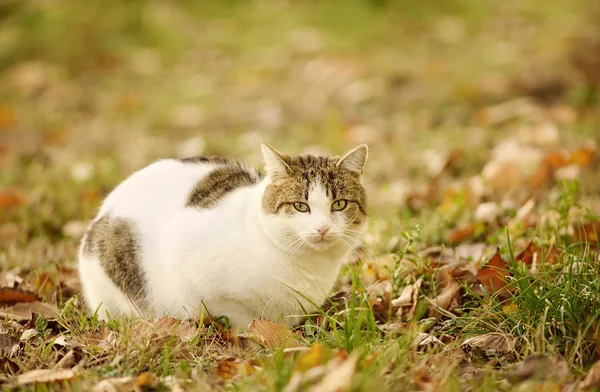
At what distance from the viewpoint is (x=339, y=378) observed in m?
1.75

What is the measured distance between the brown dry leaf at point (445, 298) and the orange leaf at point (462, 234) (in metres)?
0.65

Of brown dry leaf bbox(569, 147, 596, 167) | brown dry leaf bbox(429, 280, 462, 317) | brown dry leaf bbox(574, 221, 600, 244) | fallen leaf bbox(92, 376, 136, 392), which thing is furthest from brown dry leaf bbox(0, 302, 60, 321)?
brown dry leaf bbox(569, 147, 596, 167)

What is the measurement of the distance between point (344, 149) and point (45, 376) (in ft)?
9.92

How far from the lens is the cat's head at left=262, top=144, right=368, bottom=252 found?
2441 mm

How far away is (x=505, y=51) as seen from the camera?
22.6 feet

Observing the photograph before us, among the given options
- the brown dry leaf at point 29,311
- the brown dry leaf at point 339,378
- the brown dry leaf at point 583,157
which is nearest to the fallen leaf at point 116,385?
the brown dry leaf at point 339,378

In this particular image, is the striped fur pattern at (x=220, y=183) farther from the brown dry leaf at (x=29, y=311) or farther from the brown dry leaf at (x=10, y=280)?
the brown dry leaf at (x=10, y=280)

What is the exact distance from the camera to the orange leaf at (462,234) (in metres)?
3.18

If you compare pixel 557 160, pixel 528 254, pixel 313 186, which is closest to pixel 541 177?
pixel 557 160

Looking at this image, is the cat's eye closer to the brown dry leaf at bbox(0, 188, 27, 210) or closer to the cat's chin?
the cat's chin

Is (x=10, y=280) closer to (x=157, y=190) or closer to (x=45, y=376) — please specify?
(x=157, y=190)

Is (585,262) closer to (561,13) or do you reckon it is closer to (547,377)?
(547,377)

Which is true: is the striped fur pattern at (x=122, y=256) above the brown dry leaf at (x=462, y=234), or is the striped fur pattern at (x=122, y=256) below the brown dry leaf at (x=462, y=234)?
above

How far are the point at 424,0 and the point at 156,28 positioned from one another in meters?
3.37
